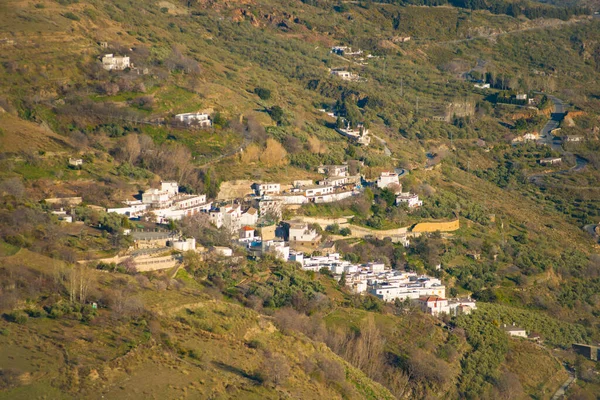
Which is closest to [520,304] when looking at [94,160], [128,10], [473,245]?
[473,245]

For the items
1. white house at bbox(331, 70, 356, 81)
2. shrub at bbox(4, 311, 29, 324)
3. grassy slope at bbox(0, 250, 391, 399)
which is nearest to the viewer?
grassy slope at bbox(0, 250, 391, 399)

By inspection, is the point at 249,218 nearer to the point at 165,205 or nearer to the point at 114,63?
the point at 165,205

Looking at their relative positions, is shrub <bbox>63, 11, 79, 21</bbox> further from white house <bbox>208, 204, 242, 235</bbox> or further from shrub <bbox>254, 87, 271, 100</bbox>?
white house <bbox>208, 204, 242, 235</bbox>

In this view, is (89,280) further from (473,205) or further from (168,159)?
(473,205)

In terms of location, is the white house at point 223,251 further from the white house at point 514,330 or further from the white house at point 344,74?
the white house at point 344,74

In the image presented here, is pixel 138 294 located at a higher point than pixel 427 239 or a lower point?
higher

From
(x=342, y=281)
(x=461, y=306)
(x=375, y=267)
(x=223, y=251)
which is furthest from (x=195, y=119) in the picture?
(x=461, y=306)

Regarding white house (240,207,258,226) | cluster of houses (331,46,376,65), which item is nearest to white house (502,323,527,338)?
white house (240,207,258,226)
